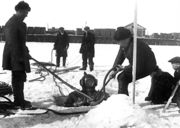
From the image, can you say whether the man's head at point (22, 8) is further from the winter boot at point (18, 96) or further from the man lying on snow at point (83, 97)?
the man lying on snow at point (83, 97)

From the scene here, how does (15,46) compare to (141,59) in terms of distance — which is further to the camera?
(15,46)

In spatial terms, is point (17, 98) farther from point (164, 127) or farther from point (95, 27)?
point (95, 27)

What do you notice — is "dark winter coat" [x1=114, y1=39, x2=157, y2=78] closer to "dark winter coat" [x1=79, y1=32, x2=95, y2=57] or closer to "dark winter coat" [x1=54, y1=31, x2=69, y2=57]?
"dark winter coat" [x1=79, y1=32, x2=95, y2=57]

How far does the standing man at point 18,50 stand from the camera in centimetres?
662

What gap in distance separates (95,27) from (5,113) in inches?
1997

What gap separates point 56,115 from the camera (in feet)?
20.9

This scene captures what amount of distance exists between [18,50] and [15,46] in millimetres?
96

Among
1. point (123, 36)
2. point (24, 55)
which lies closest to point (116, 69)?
point (123, 36)

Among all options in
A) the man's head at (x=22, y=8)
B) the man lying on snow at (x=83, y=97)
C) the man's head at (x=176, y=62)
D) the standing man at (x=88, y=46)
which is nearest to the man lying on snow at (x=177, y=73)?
the man's head at (x=176, y=62)

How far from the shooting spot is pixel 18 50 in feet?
21.9

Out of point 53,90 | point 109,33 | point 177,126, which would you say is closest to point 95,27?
point 109,33

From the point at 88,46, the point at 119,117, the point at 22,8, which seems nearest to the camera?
the point at 119,117

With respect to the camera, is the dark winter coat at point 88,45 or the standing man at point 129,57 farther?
the dark winter coat at point 88,45

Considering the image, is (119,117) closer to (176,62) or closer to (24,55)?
(176,62)
